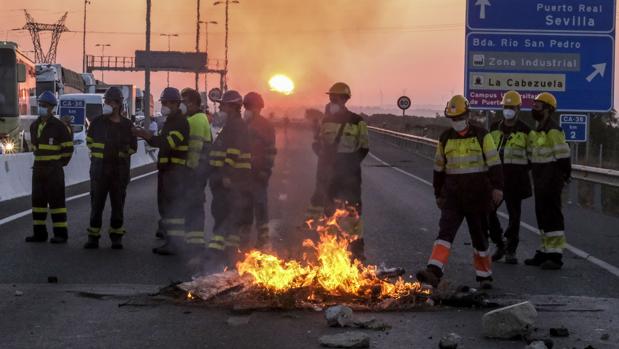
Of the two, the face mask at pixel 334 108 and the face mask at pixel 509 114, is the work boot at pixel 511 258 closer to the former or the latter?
the face mask at pixel 509 114

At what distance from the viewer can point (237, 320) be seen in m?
6.41

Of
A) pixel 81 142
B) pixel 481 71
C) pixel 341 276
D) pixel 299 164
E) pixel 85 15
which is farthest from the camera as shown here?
pixel 85 15

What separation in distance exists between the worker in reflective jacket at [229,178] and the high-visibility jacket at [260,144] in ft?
2.50

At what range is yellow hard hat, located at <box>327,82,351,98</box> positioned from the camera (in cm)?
905

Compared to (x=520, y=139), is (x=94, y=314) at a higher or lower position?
lower

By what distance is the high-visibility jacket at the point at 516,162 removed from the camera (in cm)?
951

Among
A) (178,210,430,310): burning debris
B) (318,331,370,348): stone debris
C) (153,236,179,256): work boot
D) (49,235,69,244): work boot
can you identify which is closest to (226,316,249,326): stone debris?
(178,210,430,310): burning debris

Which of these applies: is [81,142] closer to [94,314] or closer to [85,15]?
[94,314]

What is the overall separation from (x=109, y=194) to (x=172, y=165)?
1019 millimetres

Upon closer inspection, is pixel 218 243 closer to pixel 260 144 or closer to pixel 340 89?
pixel 260 144

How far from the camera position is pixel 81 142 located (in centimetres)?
3244

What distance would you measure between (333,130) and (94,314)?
351 centimetres

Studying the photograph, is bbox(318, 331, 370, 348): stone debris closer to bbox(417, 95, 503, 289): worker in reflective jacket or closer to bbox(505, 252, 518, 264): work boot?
bbox(417, 95, 503, 289): worker in reflective jacket

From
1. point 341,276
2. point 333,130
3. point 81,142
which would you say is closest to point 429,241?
point 333,130
